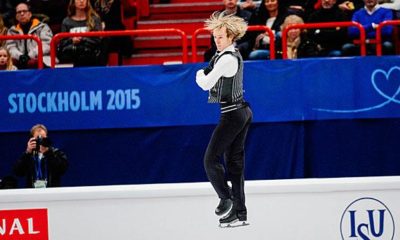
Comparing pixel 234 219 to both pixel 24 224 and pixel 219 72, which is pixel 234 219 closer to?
pixel 219 72

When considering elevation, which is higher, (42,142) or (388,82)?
(388,82)

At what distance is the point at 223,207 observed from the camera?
349 inches

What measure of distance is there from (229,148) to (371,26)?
4.92 m

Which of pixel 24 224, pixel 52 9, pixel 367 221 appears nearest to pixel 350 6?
pixel 52 9

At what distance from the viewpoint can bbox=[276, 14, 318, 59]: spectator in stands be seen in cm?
1291

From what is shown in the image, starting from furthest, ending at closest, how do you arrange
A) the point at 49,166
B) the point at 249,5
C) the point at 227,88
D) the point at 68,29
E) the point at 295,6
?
1. the point at 249,5
2. the point at 295,6
3. the point at 68,29
4. the point at 49,166
5. the point at 227,88

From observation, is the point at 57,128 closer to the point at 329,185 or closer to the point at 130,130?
the point at 130,130

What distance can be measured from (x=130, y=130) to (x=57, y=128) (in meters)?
0.92

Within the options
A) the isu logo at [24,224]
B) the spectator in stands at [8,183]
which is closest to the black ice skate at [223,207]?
the isu logo at [24,224]

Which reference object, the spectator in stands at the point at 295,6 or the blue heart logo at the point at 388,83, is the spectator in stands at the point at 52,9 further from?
the blue heart logo at the point at 388,83

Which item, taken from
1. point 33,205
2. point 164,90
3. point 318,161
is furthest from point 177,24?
point 33,205

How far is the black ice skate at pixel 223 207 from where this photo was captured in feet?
29.0

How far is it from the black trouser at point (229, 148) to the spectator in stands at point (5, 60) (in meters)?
5.26

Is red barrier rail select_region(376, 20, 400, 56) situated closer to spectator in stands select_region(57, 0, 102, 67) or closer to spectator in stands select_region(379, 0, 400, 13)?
spectator in stands select_region(379, 0, 400, 13)
